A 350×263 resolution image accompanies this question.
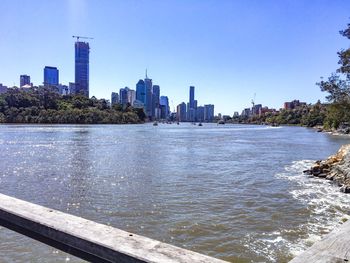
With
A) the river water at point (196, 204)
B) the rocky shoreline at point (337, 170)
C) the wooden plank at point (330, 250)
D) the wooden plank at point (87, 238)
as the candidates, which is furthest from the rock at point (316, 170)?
the wooden plank at point (87, 238)

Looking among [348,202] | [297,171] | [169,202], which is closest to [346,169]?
[297,171]

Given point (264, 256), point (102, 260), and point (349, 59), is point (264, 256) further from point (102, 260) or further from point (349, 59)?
point (349, 59)

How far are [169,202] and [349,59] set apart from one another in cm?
2618

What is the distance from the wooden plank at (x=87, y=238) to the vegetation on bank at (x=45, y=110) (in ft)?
576

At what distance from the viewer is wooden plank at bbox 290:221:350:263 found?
231cm

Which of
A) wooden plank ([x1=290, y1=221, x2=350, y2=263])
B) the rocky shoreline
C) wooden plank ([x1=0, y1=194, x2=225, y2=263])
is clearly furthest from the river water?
wooden plank ([x1=290, y1=221, x2=350, y2=263])

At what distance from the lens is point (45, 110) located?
6816 inches

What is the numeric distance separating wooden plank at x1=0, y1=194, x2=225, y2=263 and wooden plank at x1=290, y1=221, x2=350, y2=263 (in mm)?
667

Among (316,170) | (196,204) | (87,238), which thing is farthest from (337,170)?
(87,238)

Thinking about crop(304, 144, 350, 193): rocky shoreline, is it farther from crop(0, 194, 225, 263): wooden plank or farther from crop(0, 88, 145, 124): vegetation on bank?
crop(0, 88, 145, 124): vegetation on bank

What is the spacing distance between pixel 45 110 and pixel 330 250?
183502 mm

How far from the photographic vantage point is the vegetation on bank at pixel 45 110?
553 feet

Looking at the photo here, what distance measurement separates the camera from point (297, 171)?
25203 millimetres

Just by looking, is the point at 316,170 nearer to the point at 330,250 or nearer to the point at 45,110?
the point at 330,250
